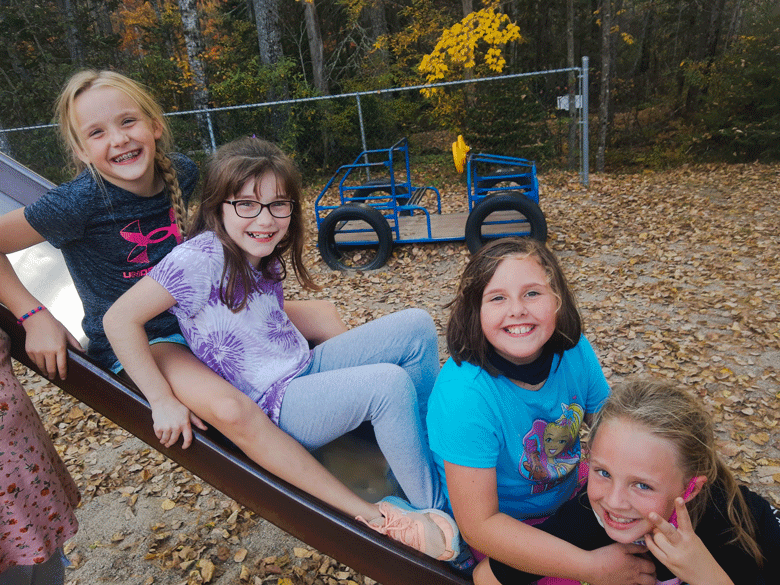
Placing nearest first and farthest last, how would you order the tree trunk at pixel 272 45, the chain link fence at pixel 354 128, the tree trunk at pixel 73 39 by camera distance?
the chain link fence at pixel 354 128, the tree trunk at pixel 272 45, the tree trunk at pixel 73 39

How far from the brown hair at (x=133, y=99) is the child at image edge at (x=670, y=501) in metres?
1.49

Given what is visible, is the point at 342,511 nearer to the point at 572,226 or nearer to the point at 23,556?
Answer: the point at 23,556

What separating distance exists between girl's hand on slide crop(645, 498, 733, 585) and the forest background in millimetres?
8351

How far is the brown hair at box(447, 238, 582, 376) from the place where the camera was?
130 cm

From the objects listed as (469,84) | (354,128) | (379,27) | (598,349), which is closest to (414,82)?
(379,27)

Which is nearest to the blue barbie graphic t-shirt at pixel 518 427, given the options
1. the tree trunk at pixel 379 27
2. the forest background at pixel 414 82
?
the forest background at pixel 414 82

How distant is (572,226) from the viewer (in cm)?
652

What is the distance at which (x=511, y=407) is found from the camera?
131cm

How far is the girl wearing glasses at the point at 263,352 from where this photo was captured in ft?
4.84

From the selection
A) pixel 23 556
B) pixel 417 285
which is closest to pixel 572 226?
pixel 417 285

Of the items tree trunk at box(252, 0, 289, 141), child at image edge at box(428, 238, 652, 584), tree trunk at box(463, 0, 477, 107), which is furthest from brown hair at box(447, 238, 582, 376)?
tree trunk at box(463, 0, 477, 107)

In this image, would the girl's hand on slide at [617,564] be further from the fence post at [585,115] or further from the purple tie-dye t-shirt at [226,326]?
→ the fence post at [585,115]

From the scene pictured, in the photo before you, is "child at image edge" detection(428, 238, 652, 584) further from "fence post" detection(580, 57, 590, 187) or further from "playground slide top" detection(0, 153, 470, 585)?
"fence post" detection(580, 57, 590, 187)

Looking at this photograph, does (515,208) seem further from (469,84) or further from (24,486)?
(469,84)
